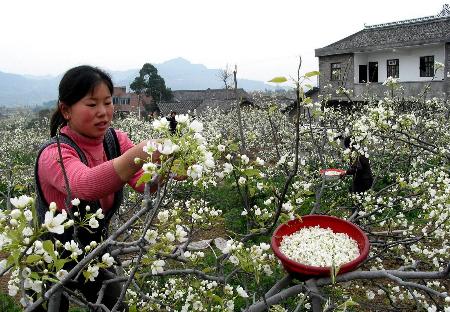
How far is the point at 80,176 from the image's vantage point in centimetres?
172

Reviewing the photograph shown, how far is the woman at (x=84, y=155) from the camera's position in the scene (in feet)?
5.45

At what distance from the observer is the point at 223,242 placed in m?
7.57

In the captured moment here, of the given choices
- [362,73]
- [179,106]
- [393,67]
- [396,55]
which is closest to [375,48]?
[396,55]

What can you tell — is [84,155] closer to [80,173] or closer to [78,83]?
[78,83]

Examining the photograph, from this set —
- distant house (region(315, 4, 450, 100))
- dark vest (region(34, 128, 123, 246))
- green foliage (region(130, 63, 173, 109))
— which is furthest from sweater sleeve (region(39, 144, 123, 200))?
green foliage (region(130, 63, 173, 109))

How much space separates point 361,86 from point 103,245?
831 inches

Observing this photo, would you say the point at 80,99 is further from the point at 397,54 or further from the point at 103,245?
the point at 397,54

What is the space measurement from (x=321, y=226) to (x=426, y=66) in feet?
63.9

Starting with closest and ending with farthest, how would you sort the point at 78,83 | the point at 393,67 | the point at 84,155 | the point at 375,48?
the point at 78,83
the point at 84,155
the point at 375,48
the point at 393,67

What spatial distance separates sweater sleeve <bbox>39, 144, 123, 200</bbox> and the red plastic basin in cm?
101

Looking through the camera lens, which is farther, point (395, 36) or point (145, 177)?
point (395, 36)

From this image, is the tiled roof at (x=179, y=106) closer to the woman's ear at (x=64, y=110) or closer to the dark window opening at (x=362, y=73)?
the dark window opening at (x=362, y=73)

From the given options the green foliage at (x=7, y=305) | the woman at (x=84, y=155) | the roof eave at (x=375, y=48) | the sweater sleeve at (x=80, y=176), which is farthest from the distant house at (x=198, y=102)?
the sweater sleeve at (x=80, y=176)

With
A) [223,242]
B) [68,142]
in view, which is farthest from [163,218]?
[223,242]
